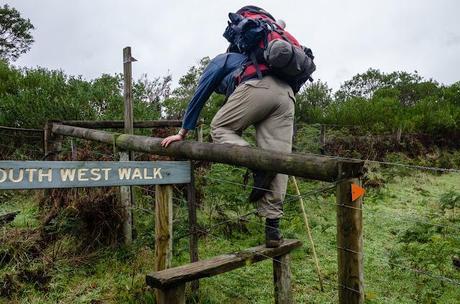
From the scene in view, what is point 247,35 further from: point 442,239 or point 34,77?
point 34,77

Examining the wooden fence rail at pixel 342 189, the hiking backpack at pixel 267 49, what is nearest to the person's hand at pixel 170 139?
the hiking backpack at pixel 267 49

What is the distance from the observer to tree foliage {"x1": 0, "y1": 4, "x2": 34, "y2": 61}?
23859mm

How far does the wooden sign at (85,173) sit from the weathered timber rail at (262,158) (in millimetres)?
185

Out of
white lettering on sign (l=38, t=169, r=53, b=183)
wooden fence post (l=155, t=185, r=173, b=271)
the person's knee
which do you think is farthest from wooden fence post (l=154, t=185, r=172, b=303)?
white lettering on sign (l=38, t=169, r=53, b=183)

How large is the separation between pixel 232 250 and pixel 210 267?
6.53ft

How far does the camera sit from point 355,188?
6.21ft

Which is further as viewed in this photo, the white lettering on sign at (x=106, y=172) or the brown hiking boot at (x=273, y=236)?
the brown hiking boot at (x=273, y=236)

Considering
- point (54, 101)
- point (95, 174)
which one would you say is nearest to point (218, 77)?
point (95, 174)

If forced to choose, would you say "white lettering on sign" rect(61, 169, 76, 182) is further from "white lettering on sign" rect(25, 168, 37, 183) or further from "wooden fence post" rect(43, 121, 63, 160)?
"wooden fence post" rect(43, 121, 63, 160)

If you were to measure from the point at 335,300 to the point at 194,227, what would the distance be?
153 cm

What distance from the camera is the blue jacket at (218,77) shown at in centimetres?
295

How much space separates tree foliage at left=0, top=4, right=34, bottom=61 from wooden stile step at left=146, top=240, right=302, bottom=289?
2477 centimetres

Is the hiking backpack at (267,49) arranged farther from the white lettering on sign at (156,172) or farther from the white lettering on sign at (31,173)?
the white lettering on sign at (31,173)

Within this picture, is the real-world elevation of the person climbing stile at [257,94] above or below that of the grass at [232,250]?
above
